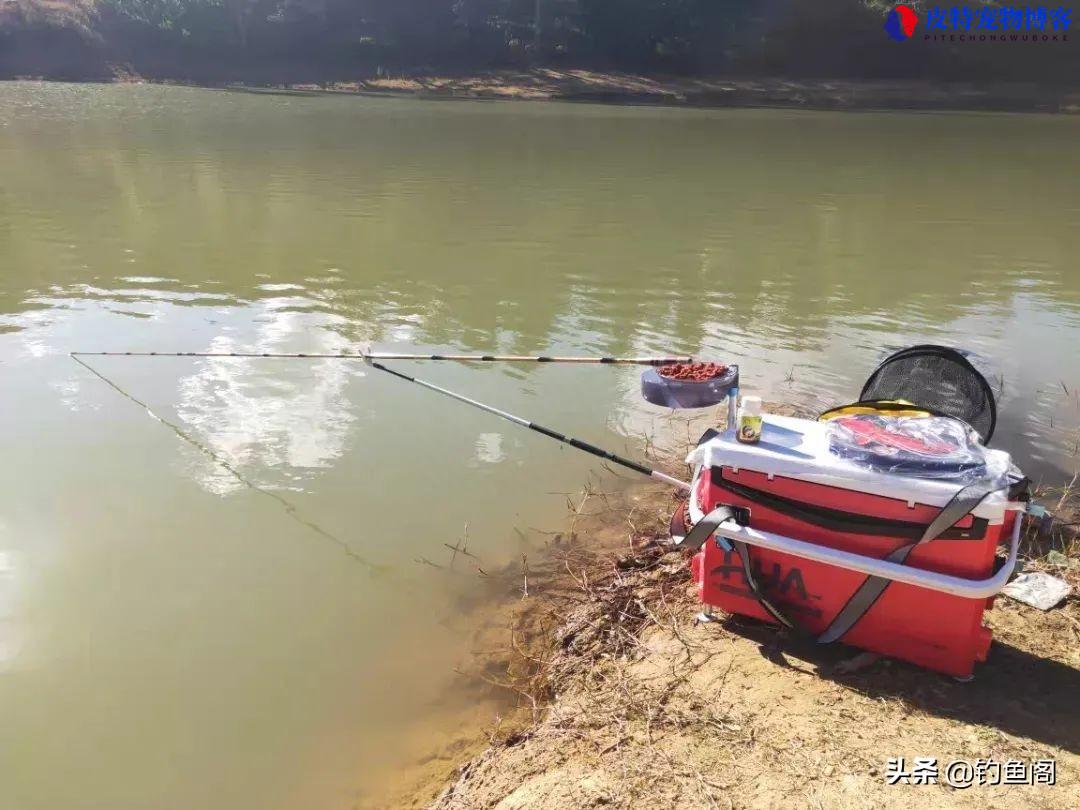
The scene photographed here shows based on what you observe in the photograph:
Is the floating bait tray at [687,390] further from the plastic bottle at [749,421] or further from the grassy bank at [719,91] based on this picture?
the grassy bank at [719,91]

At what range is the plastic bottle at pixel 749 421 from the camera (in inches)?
106

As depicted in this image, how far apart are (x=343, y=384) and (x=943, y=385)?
3.85 meters

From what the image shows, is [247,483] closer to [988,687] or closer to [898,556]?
[898,556]

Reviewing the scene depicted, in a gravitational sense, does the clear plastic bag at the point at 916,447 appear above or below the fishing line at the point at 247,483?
above

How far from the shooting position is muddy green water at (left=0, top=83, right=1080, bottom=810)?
3221 mm

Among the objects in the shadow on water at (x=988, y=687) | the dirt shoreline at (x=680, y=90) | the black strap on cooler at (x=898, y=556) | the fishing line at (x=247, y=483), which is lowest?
the fishing line at (x=247, y=483)

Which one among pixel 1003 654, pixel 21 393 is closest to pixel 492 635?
pixel 1003 654

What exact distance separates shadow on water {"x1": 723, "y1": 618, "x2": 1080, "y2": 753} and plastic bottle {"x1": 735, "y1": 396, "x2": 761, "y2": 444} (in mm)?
814

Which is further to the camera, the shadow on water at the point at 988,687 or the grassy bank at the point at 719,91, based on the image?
the grassy bank at the point at 719,91

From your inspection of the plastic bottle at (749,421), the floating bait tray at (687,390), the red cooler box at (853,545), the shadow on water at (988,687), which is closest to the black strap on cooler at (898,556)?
the red cooler box at (853,545)

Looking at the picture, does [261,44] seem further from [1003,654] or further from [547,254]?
[1003,654]

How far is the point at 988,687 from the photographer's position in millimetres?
2748

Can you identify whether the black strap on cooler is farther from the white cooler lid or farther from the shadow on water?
the shadow on water

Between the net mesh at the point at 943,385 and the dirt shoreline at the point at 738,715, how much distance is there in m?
0.68
